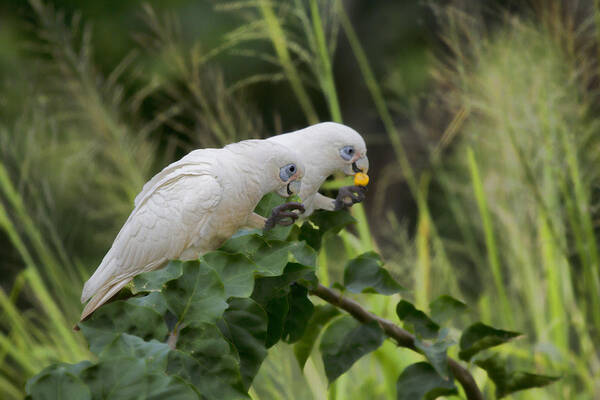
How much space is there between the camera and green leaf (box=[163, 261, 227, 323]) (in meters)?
0.40

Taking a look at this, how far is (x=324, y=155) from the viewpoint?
0.56m

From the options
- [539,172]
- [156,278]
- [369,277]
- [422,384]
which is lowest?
[539,172]

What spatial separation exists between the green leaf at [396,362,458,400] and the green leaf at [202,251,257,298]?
0.21m

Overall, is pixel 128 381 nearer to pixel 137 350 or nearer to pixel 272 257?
pixel 137 350

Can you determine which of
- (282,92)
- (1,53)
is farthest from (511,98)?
(1,53)

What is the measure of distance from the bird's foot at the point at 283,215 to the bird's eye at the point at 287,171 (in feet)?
0.09

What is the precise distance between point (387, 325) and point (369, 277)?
5 cm

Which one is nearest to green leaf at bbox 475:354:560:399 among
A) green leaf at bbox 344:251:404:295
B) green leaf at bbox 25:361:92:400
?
green leaf at bbox 344:251:404:295

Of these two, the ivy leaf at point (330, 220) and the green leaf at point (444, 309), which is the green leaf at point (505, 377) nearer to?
the green leaf at point (444, 309)

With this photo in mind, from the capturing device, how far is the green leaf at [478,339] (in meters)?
0.56

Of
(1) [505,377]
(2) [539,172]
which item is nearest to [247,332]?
(1) [505,377]

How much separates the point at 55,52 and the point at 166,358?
0.67 metres

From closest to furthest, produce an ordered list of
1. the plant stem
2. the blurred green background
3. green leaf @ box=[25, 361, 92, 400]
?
green leaf @ box=[25, 361, 92, 400] < the plant stem < the blurred green background

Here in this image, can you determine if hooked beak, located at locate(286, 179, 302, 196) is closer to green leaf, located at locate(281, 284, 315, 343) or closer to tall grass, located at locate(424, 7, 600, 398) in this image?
green leaf, located at locate(281, 284, 315, 343)
